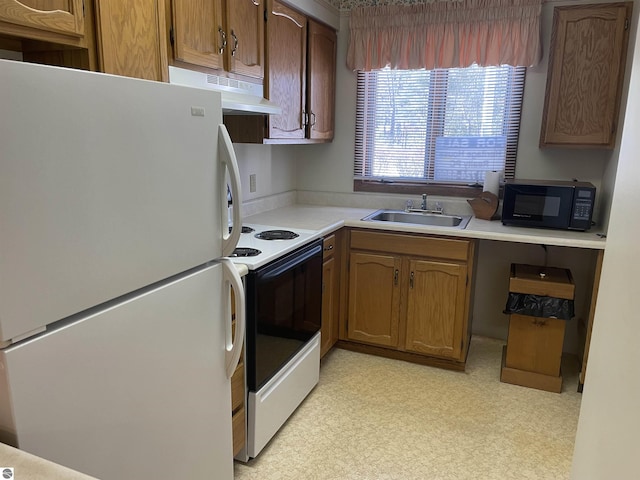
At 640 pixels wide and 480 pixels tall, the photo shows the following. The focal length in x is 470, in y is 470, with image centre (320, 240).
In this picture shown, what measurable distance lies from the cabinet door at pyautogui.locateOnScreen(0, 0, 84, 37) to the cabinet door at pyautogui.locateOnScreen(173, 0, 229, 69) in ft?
1.54

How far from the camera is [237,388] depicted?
1977mm

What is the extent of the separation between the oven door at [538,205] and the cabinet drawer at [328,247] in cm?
107

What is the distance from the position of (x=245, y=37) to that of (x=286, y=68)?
0.49m

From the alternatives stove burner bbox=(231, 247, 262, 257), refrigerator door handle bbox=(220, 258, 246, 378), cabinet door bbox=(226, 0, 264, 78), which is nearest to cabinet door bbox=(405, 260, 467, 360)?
stove burner bbox=(231, 247, 262, 257)

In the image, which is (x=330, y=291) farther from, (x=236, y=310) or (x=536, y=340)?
(x=236, y=310)

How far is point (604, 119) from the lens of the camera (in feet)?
9.01

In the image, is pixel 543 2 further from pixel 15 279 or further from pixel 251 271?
pixel 15 279

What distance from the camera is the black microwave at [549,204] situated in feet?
8.97

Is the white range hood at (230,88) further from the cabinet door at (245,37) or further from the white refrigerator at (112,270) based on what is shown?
the white refrigerator at (112,270)

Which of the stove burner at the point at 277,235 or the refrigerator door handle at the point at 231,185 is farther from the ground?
the refrigerator door handle at the point at 231,185

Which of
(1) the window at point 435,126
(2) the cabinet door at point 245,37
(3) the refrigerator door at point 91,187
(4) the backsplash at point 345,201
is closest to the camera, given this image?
(3) the refrigerator door at point 91,187

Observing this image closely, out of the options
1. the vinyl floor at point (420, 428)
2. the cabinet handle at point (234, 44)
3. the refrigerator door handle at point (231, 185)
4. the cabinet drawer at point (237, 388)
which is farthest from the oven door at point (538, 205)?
the refrigerator door handle at point (231, 185)

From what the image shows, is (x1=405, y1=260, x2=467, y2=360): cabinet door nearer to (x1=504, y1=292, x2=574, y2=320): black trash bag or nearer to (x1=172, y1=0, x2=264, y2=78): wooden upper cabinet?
(x1=504, y1=292, x2=574, y2=320): black trash bag

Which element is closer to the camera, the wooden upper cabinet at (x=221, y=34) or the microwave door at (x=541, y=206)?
the wooden upper cabinet at (x=221, y=34)
